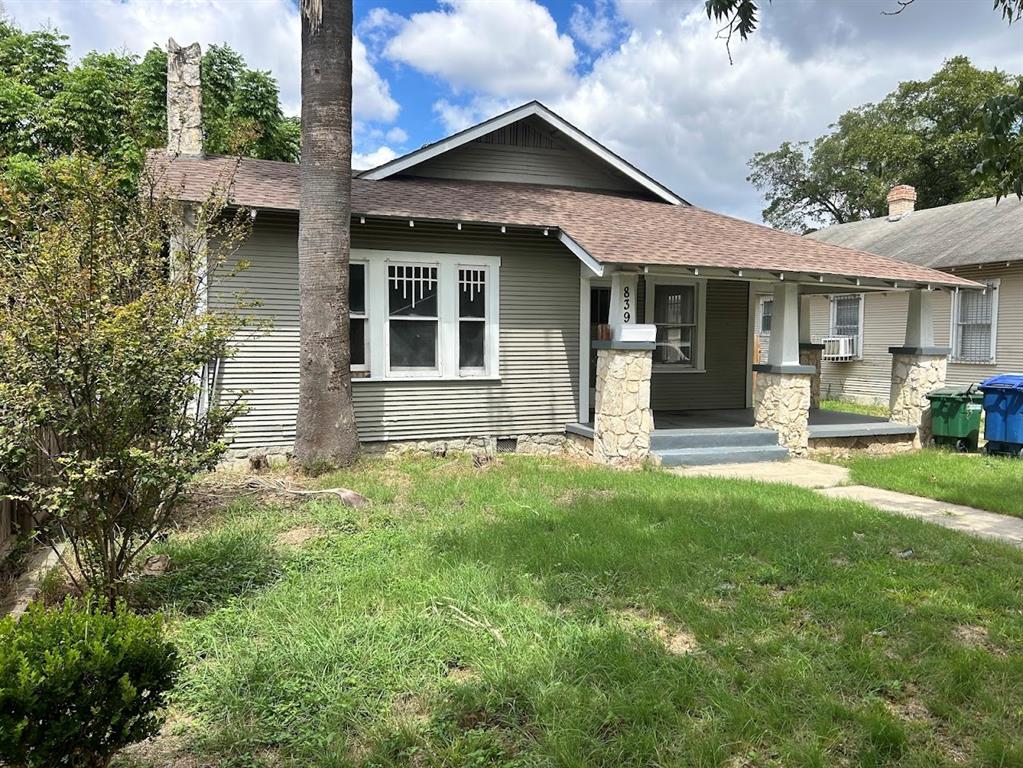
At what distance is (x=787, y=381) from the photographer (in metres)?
9.74

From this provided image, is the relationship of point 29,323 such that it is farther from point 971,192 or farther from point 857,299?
point 971,192

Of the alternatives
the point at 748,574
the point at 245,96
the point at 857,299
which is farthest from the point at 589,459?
the point at 245,96

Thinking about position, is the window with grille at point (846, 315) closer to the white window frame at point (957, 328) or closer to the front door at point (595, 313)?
the white window frame at point (957, 328)

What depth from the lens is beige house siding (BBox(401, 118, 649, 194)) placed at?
10898 millimetres

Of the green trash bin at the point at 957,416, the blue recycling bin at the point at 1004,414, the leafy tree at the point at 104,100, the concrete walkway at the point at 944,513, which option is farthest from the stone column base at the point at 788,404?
the leafy tree at the point at 104,100

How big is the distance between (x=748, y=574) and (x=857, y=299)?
51.0 feet

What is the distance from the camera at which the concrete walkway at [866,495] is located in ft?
19.9

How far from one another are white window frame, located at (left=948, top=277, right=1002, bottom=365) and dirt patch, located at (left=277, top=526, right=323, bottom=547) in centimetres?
1409

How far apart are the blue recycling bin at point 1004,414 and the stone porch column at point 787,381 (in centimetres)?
266

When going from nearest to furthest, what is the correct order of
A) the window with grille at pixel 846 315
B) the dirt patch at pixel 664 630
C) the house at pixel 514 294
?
1. the dirt patch at pixel 664 630
2. the house at pixel 514 294
3. the window with grille at pixel 846 315

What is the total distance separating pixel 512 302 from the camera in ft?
32.2

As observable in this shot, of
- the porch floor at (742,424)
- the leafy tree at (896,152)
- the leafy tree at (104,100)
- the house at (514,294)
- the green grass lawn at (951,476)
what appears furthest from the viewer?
the leafy tree at (896,152)

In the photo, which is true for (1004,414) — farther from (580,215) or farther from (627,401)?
(580,215)

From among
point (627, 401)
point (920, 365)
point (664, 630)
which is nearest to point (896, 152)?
point (920, 365)
